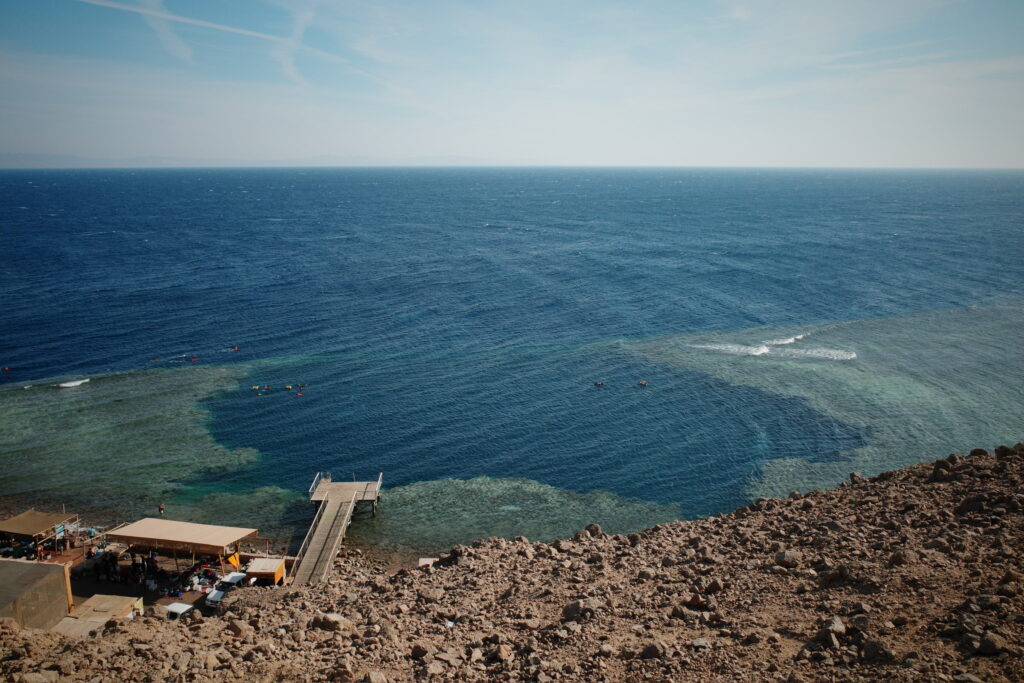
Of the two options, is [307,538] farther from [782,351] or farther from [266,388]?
[782,351]

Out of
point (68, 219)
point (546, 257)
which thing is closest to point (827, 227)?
point (546, 257)

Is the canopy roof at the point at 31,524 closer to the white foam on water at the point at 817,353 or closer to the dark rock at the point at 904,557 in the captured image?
the dark rock at the point at 904,557

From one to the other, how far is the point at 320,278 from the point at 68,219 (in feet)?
420

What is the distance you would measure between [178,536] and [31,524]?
10.1 meters

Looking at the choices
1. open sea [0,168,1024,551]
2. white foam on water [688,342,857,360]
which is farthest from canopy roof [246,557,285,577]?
white foam on water [688,342,857,360]

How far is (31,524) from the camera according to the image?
39344 millimetres

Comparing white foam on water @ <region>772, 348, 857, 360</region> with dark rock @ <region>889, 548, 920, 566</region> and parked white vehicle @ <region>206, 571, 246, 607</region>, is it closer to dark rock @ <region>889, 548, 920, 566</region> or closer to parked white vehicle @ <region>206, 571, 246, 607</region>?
dark rock @ <region>889, 548, 920, 566</region>

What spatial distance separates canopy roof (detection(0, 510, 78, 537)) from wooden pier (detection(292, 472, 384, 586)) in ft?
50.1

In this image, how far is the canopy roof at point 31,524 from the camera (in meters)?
38.6

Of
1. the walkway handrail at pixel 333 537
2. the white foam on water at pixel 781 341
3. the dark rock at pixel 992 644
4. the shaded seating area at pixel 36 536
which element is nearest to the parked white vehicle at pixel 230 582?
the walkway handrail at pixel 333 537

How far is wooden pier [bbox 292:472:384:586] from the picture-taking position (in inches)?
1510

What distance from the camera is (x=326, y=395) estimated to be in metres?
65.8

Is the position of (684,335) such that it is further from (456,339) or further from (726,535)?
(726,535)

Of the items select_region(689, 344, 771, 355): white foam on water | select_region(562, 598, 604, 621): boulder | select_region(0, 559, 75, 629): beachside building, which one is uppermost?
select_region(562, 598, 604, 621): boulder
